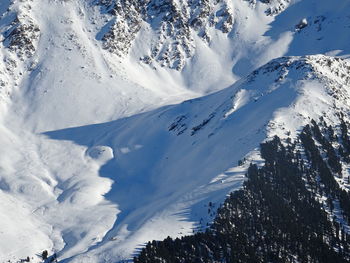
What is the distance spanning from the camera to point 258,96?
197 metres

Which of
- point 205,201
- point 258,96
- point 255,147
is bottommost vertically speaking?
point 205,201

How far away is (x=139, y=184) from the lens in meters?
183

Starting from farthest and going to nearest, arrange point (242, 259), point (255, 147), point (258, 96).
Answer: point (258, 96)
point (255, 147)
point (242, 259)

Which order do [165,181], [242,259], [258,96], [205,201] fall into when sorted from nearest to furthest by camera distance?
[242,259] → [205,201] → [165,181] → [258,96]

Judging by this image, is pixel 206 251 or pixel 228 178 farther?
pixel 228 178

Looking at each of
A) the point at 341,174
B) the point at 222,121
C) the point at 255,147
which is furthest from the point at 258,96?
the point at 341,174

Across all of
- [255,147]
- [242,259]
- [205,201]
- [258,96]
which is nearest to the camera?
[242,259]

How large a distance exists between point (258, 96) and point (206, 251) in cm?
7969

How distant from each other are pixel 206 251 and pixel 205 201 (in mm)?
21172

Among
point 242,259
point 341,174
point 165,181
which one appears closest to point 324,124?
point 341,174

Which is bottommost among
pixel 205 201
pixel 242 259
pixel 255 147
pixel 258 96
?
pixel 242 259

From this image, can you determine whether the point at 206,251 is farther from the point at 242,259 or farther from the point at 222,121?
the point at 222,121

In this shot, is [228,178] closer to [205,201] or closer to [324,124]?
[205,201]

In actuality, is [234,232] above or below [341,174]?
below
